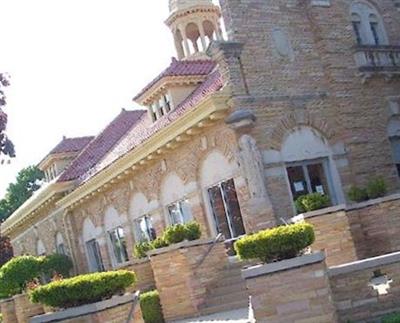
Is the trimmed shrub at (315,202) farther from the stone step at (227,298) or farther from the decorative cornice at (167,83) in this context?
the decorative cornice at (167,83)

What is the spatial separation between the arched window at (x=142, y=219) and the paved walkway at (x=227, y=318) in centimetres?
810

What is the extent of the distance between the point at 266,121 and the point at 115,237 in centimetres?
1032

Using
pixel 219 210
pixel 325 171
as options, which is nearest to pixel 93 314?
pixel 219 210

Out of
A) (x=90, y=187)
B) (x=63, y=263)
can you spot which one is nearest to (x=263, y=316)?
(x=90, y=187)

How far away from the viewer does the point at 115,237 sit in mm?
24812

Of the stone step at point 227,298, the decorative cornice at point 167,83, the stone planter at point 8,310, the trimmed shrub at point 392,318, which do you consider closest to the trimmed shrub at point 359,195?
the stone step at point 227,298

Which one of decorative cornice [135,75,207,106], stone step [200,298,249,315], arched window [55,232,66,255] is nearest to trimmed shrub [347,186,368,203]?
stone step [200,298,249,315]

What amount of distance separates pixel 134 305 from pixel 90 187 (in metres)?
14.4

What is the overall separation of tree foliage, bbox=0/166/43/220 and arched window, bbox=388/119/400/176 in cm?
4313

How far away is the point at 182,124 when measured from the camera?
17.5 meters

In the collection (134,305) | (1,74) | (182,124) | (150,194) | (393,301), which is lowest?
(393,301)

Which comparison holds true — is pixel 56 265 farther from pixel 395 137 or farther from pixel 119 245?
pixel 395 137

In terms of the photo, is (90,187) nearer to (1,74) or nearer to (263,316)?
(1,74)

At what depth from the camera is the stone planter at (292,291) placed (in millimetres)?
9266
